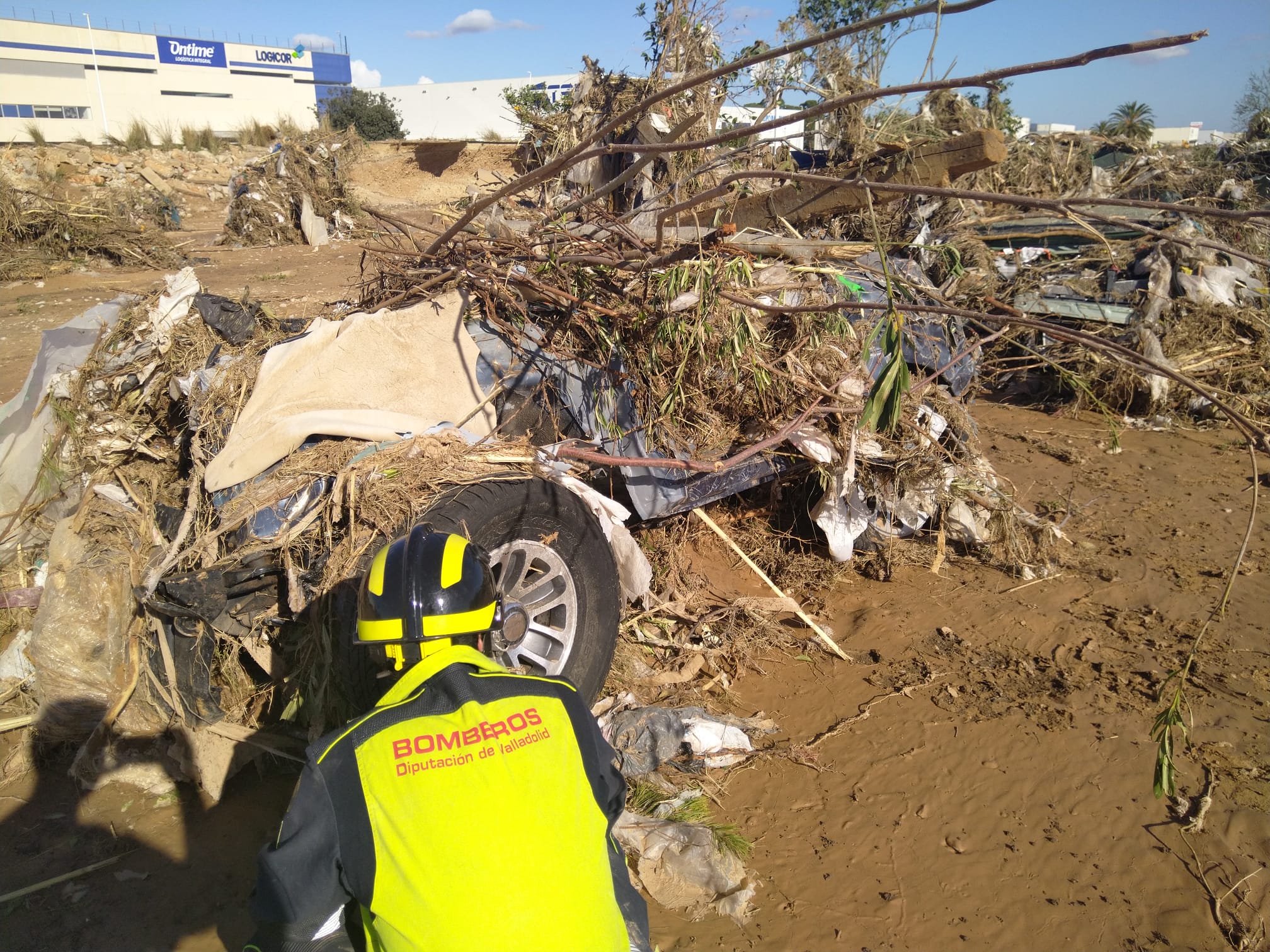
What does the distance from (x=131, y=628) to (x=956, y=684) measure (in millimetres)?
3797

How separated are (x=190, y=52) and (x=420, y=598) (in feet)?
191

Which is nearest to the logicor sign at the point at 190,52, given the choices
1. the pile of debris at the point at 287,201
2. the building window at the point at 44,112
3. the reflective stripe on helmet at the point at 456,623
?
the building window at the point at 44,112

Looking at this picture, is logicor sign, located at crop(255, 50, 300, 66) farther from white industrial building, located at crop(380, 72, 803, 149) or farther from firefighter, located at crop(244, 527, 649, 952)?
firefighter, located at crop(244, 527, 649, 952)

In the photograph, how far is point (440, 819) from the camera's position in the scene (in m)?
1.46

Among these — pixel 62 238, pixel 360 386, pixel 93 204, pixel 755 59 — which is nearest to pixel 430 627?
pixel 755 59

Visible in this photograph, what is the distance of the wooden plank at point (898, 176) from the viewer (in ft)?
18.1

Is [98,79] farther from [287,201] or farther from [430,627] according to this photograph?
[430,627]

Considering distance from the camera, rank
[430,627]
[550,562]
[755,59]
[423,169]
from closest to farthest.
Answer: [430,627] < [755,59] < [550,562] < [423,169]

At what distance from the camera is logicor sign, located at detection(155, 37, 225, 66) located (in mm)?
45781

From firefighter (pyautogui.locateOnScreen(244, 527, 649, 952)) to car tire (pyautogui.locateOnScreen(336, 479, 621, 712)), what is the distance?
145 centimetres

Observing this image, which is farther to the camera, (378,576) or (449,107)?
(449,107)

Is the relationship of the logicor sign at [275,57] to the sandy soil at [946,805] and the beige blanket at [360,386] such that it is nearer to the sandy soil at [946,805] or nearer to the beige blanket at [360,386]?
the beige blanket at [360,386]

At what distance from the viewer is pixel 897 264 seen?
5250 millimetres

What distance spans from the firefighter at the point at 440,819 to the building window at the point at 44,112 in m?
46.9
